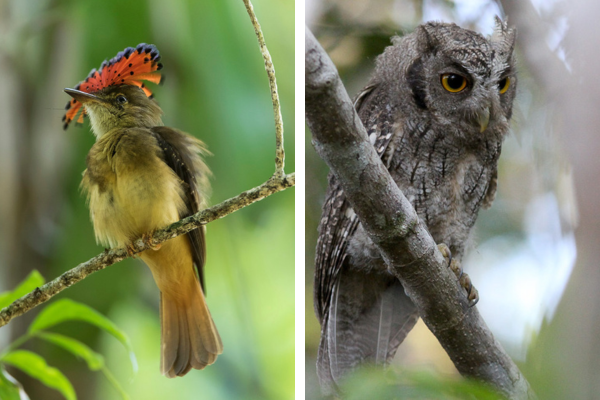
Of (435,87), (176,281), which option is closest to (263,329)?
(176,281)

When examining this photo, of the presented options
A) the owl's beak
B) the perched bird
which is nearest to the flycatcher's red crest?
the perched bird

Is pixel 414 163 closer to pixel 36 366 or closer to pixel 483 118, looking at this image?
pixel 483 118

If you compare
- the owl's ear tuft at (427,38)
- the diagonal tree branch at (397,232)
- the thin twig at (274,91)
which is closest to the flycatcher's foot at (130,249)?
the thin twig at (274,91)

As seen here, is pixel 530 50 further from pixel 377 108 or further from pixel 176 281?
pixel 176 281

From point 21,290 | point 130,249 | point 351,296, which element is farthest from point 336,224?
point 21,290

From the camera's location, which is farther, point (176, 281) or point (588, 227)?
point (176, 281)
